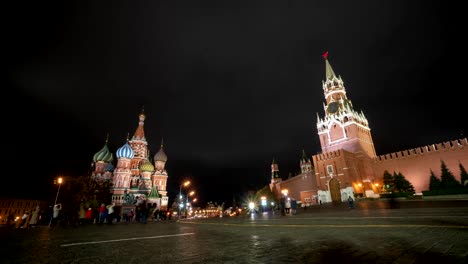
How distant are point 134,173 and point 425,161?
69.5m

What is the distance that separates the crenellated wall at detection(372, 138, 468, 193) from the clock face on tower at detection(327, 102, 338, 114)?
18.3m

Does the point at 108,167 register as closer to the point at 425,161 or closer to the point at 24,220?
the point at 24,220

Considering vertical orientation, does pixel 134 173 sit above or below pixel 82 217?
above

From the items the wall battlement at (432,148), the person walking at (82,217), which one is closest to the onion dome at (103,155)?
the person walking at (82,217)

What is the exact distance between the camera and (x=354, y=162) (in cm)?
4566

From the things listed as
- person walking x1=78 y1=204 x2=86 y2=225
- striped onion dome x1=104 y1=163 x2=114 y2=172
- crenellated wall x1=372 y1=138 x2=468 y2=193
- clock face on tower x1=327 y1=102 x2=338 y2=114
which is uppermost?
clock face on tower x1=327 y1=102 x2=338 y2=114

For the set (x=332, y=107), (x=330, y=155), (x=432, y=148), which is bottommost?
(x=432, y=148)

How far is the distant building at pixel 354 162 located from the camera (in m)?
40.4

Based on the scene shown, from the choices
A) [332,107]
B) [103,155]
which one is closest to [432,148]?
[332,107]

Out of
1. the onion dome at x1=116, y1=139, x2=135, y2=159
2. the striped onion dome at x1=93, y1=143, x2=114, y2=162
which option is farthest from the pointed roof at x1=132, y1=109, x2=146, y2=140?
the onion dome at x1=116, y1=139, x2=135, y2=159

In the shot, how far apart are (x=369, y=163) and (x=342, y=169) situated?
10341 millimetres

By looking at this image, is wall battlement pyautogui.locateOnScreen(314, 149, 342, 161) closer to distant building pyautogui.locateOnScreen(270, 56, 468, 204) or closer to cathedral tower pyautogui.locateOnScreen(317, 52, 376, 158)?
distant building pyautogui.locateOnScreen(270, 56, 468, 204)

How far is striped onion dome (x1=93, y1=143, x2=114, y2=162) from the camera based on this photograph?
202ft

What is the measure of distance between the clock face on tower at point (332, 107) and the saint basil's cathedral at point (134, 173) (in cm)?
5223
